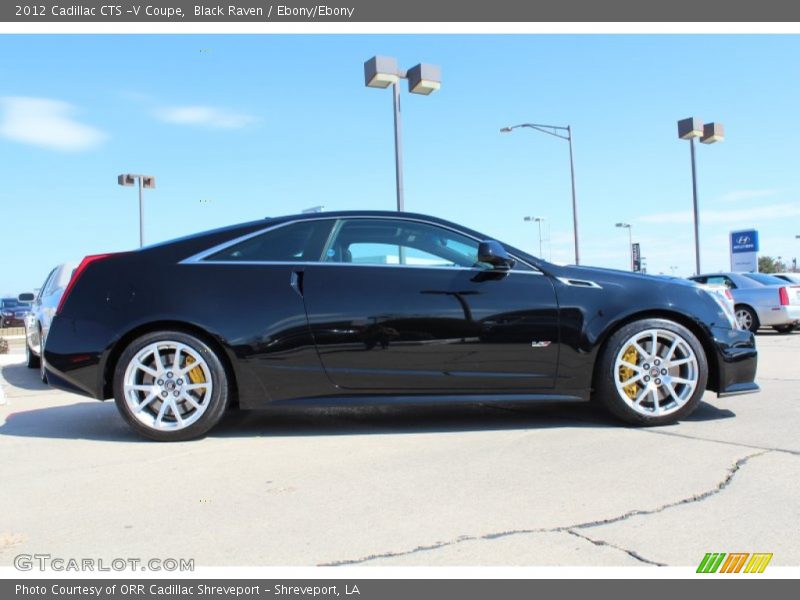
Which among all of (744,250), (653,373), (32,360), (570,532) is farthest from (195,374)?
(744,250)

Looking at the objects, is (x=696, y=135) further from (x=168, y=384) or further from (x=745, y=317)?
(x=168, y=384)

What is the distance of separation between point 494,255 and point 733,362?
1812 mm

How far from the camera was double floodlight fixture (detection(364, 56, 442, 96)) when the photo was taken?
1255 centimetres

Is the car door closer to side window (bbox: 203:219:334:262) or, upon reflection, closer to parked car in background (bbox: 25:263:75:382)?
side window (bbox: 203:219:334:262)

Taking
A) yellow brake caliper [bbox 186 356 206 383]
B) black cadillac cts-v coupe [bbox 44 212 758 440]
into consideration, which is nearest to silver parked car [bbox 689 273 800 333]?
black cadillac cts-v coupe [bbox 44 212 758 440]

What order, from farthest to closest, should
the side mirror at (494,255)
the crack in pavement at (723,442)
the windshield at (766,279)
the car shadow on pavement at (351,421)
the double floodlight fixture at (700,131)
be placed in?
1. the double floodlight fixture at (700,131)
2. the windshield at (766,279)
3. the car shadow on pavement at (351,421)
4. the side mirror at (494,255)
5. the crack in pavement at (723,442)

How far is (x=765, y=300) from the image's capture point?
1389cm

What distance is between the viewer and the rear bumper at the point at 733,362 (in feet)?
15.2

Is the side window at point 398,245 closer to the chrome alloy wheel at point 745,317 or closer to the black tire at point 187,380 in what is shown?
the black tire at point 187,380

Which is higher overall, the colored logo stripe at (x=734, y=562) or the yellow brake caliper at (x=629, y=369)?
the yellow brake caliper at (x=629, y=369)

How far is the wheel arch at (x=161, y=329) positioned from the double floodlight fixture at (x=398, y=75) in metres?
9.17

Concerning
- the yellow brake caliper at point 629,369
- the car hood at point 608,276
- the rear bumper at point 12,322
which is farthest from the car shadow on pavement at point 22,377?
the rear bumper at point 12,322

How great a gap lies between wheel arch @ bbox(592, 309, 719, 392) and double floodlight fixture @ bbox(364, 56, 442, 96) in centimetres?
918
